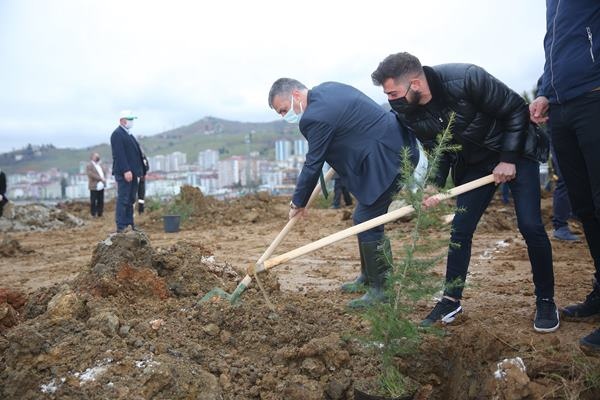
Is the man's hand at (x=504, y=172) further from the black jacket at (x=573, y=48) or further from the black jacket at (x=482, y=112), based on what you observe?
the black jacket at (x=573, y=48)

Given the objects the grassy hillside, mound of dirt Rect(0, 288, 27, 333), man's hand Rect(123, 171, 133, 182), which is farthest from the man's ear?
the grassy hillside

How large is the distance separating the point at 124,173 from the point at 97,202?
8.37m

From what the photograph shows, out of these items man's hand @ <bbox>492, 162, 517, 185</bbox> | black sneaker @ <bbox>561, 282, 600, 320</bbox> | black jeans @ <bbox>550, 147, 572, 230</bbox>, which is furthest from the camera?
black jeans @ <bbox>550, 147, 572, 230</bbox>

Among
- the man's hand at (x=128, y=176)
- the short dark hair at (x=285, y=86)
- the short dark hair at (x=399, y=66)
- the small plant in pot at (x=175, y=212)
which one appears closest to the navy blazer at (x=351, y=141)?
the short dark hair at (x=285, y=86)

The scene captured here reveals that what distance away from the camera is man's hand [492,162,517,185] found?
3.32 metres

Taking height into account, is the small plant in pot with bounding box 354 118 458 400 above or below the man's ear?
below

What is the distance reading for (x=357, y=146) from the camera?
4277 mm

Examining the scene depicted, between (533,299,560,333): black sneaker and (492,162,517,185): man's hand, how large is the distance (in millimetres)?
803

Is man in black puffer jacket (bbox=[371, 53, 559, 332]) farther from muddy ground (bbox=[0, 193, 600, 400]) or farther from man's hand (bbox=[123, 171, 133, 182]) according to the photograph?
man's hand (bbox=[123, 171, 133, 182])

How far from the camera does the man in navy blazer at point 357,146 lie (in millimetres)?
4133

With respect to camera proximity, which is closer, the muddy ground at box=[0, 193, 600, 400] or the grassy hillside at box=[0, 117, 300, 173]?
the muddy ground at box=[0, 193, 600, 400]

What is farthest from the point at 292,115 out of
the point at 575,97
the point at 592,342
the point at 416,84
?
the point at 592,342

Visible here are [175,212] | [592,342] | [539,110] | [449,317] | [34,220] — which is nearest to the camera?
[592,342]

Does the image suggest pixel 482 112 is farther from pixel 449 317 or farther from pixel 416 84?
pixel 449 317
